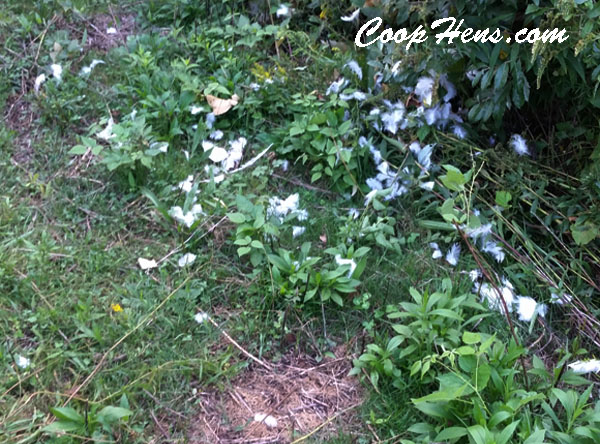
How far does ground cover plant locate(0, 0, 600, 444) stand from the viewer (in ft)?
7.07

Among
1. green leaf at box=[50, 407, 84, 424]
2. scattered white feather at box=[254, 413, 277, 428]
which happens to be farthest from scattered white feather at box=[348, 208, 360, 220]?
green leaf at box=[50, 407, 84, 424]

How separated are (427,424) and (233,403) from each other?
0.63 m

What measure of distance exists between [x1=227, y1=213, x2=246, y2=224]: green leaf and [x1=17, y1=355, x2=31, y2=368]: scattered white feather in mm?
852

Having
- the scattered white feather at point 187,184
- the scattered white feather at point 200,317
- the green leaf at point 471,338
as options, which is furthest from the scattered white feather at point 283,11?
the green leaf at point 471,338

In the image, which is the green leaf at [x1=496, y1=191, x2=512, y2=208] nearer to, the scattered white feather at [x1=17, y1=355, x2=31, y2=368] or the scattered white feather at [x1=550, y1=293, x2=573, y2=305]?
the scattered white feather at [x1=550, y1=293, x2=573, y2=305]

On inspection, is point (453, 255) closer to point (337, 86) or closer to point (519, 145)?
point (519, 145)

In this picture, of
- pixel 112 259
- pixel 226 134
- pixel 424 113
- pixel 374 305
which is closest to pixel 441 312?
pixel 374 305

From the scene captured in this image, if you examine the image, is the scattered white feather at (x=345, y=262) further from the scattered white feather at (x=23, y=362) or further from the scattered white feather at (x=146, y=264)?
the scattered white feather at (x=23, y=362)

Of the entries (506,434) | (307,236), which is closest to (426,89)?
(307,236)

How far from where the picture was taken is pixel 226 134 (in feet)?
10.5

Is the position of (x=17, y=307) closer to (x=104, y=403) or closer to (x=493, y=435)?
(x=104, y=403)

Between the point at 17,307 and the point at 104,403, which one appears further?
the point at 17,307

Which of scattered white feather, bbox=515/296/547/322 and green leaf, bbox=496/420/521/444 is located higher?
green leaf, bbox=496/420/521/444

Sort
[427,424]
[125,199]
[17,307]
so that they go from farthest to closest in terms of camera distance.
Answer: [125,199] < [17,307] < [427,424]
